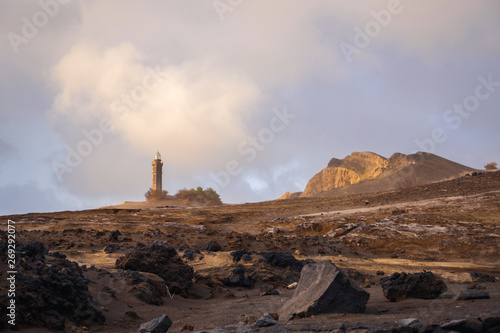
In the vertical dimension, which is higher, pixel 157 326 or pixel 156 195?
pixel 156 195

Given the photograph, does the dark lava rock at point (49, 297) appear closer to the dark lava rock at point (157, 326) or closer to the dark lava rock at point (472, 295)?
the dark lava rock at point (157, 326)

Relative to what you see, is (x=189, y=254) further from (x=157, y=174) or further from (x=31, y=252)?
(x=157, y=174)

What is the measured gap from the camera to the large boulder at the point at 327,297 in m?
5.84

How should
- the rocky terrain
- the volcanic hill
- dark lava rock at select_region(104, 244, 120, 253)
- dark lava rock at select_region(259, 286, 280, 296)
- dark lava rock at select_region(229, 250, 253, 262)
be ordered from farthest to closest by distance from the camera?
the volcanic hill, dark lava rock at select_region(104, 244, 120, 253), dark lava rock at select_region(229, 250, 253, 262), dark lava rock at select_region(259, 286, 280, 296), the rocky terrain

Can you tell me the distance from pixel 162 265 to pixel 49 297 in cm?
373

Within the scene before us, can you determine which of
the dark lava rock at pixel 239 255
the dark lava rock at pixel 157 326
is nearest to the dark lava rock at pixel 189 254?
the dark lava rock at pixel 239 255

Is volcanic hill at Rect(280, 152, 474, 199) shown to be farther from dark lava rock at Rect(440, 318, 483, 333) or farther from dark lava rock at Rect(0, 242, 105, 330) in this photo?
dark lava rock at Rect(440, 318, 483, 333)

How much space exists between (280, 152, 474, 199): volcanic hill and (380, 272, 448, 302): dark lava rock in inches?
1608

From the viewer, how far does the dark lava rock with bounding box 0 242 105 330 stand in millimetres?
5996

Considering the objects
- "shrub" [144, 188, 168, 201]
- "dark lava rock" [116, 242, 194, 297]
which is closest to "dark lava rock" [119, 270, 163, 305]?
"dark lava rock" [116, 242, 194, 297]

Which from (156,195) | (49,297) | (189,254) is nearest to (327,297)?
(49,297)

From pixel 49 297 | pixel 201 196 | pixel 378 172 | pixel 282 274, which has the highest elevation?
pixel 378 172

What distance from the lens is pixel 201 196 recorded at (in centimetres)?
5334

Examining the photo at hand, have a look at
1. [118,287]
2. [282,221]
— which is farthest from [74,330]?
[282,221]
